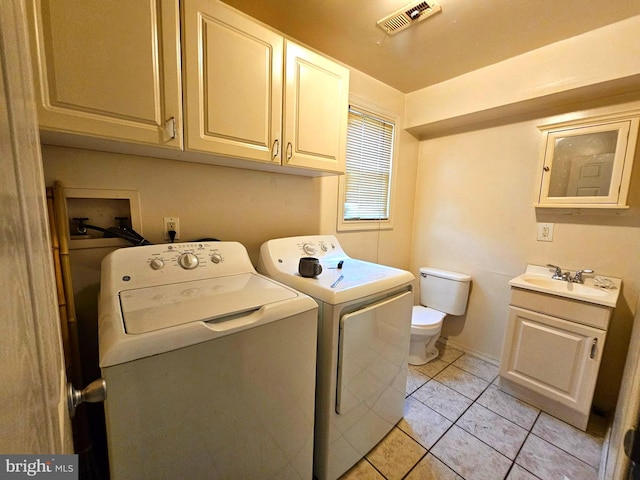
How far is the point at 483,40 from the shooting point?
1.62 m

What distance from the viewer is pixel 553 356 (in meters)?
1.64

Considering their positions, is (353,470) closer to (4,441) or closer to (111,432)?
(111,432)

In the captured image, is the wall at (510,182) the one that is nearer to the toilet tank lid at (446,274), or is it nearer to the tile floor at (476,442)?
the toilet tank lid at (446,274)

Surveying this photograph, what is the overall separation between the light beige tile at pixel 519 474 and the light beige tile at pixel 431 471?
0.27 metres

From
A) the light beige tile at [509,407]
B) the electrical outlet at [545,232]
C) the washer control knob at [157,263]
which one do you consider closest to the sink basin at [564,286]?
the electrical outlet at [545,232]

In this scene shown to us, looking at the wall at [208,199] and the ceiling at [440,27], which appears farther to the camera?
the ceiling at [440,27]

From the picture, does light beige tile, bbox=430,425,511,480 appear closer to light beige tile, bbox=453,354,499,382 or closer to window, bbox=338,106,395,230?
light beige tile, bbox=453,354,499,382

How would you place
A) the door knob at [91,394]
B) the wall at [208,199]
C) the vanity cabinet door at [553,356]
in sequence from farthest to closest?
the vanity cabinet door at [553,356] → the wall at [208,199] → the door knob at [91,394]

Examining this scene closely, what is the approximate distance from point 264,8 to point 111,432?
1.94 meters

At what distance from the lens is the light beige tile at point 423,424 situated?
4.97ft

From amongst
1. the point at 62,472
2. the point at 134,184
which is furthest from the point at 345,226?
the point at 62,472

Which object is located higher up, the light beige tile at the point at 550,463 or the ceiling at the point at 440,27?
the ceiling at the point at 440,27

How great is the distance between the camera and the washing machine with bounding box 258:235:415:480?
1145 millimetres

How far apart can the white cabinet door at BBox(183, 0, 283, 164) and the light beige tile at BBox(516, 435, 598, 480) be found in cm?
212
